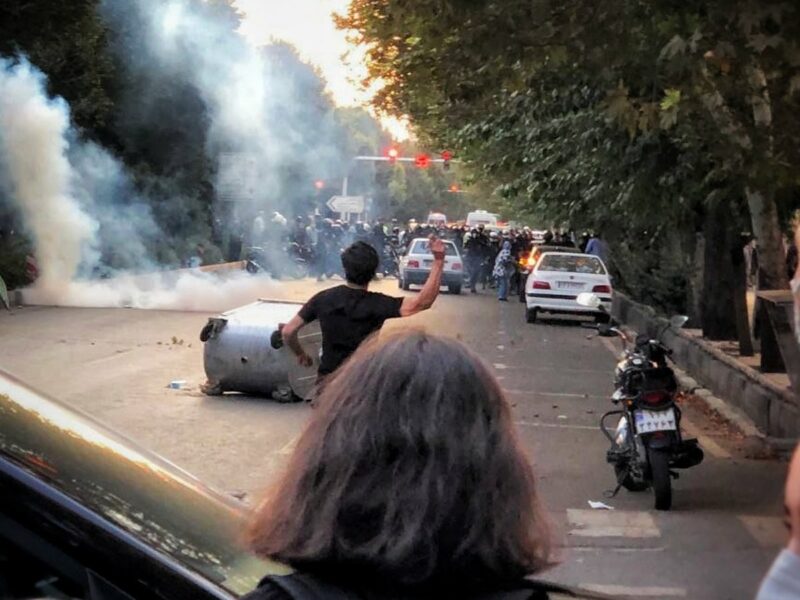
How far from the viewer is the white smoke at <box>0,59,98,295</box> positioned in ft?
80.9

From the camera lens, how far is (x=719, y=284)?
707 inches

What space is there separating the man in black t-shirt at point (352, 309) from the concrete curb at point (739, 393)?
14.7 ft

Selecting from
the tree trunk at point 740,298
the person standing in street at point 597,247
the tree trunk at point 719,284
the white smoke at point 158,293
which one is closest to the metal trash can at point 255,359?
the tree trunk at point 740,298

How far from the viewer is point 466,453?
1.72 m

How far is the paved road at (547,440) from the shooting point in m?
7.08

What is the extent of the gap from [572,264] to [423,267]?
9211mm

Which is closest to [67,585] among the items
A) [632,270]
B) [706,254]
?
[706,254]

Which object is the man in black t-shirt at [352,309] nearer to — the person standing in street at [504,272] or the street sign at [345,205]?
the person standing in street at [504,272]

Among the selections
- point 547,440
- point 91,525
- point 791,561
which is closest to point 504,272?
point 547,440

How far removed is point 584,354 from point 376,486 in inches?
731

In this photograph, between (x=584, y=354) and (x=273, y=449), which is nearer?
(x=273, y=449)

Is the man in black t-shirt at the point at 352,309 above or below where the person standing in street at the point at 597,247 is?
above

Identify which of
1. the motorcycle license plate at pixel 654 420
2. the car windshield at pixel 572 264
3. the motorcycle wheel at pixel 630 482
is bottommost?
the motorcycle wheel at pixel 630 482

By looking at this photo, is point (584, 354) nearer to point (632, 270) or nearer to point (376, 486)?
point (632, 270)
